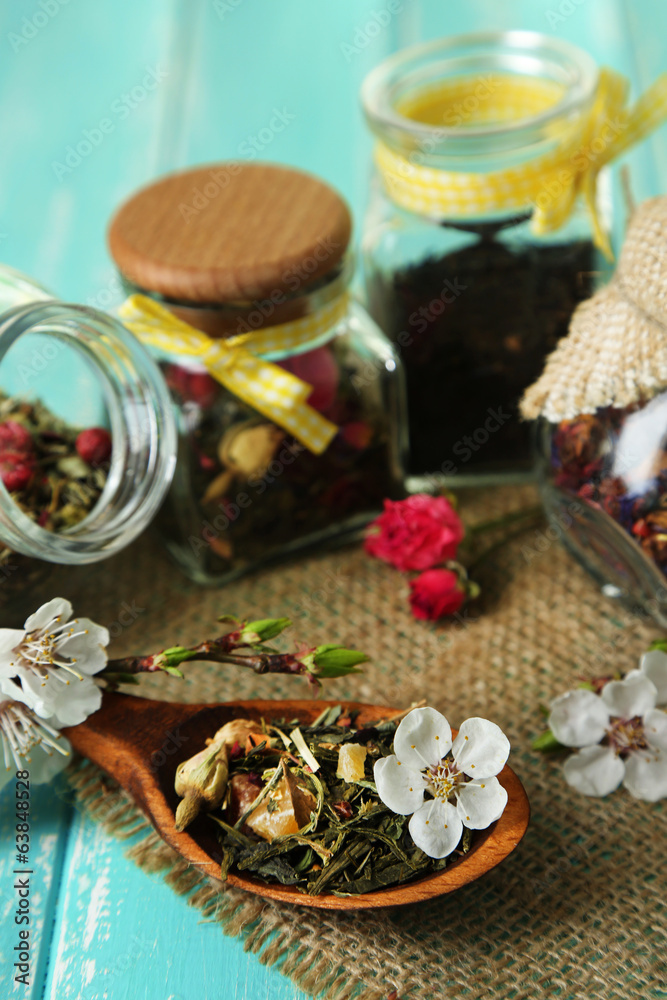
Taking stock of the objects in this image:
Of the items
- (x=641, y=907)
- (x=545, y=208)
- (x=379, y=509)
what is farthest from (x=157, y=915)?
(x=545, y=208)

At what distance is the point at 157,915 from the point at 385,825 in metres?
0.20

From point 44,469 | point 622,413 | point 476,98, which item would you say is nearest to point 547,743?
point 622,413

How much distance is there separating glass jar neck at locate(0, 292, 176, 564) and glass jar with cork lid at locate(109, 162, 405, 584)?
0.04 m

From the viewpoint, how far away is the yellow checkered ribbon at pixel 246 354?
37.9 inches

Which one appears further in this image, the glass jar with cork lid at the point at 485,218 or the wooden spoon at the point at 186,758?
the glass jar with cork lid at the point at 485,218

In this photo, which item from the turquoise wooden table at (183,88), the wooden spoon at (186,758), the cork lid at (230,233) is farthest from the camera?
the turquoise wooden table at (183,88)

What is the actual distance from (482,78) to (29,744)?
2.96ft

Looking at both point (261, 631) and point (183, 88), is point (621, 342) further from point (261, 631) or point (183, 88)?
point (183, 88)

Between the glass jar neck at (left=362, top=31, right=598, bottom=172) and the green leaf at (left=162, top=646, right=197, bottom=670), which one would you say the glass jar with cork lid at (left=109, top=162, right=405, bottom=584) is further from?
the green leaf at (left=162, top=646, right=197, bottom=670)

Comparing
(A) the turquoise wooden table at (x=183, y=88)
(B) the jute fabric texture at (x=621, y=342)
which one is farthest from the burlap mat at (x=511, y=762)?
(A) the turquoise wooden table at (x=183, y=88)

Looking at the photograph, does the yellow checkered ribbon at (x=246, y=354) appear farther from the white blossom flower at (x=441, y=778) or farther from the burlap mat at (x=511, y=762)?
the white blossom flower at (x=441, y=778)

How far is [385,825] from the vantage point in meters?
0.72

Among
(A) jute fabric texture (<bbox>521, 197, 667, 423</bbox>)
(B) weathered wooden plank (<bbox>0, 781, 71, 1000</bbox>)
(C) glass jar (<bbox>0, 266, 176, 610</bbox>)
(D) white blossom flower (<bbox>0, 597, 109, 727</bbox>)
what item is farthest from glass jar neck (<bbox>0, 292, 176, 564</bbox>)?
(A) jute fabric texture (<bbox>521, 197, 667, 423</bbox>)

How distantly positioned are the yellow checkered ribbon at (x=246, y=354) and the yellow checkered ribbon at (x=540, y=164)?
0.20m
